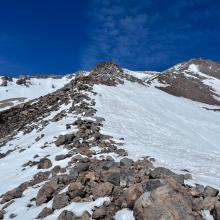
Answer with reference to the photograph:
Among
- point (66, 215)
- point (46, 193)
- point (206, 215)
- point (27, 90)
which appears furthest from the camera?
point (27, 90)

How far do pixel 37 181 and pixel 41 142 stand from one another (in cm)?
606

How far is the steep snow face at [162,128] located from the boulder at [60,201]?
164 inches

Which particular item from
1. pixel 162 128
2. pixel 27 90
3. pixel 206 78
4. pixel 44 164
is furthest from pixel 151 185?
pixel 206 78

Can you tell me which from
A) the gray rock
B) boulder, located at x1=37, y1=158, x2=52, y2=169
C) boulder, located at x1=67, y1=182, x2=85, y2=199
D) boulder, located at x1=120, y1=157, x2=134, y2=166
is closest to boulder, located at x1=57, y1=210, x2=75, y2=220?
boulder, located at x1=67, y1=182, x2=85, y2=199

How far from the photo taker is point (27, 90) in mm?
126500

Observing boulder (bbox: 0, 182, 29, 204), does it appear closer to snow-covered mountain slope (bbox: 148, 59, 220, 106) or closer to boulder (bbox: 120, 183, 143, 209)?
boulder (bbox: 120, 183, 143, 209)

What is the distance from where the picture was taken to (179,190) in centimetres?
1190

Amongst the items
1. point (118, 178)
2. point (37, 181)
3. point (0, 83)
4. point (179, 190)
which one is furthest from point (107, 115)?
point (0, 83)

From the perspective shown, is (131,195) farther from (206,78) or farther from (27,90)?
(206,78)

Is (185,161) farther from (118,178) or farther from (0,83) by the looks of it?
(0,83)

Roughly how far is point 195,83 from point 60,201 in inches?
4445

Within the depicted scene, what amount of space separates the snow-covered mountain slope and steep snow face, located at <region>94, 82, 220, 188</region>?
5978 cm

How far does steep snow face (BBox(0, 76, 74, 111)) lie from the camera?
113 metres

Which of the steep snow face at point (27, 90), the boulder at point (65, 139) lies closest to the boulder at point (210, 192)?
the boulder at point (65, 139)
